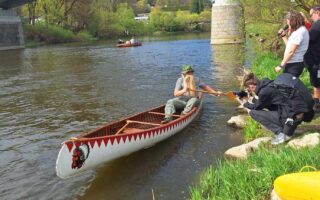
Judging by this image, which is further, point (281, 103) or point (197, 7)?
point (197, 7)

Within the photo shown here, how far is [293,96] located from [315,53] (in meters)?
1.99

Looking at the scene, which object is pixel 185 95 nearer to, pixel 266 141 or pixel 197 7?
pixel 266 141

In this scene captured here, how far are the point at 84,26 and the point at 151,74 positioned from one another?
53.6 metres

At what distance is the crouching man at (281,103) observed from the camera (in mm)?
7105

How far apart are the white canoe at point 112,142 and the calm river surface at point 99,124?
0.35 metres

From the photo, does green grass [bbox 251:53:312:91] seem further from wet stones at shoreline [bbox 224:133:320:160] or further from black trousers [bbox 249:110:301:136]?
black trousers [bbox 249:110:301:136]

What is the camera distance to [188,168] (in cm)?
815

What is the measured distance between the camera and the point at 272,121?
7617 millimetres

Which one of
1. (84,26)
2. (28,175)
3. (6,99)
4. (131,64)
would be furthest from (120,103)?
(84,26)

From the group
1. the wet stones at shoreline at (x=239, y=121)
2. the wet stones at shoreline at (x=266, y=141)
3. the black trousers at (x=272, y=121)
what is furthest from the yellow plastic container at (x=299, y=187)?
the wet stones at shoreline at (x=239, y=121)

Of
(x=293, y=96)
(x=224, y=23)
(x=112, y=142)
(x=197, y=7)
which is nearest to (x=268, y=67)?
(x=293, y=96)

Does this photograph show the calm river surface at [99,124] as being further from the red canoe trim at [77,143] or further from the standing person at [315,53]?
the standing person at [315,53]

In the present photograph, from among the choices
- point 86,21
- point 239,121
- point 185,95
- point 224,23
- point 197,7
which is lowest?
point 239,121

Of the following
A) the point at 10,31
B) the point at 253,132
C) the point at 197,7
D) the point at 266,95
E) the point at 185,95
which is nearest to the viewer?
the point at 266,95
